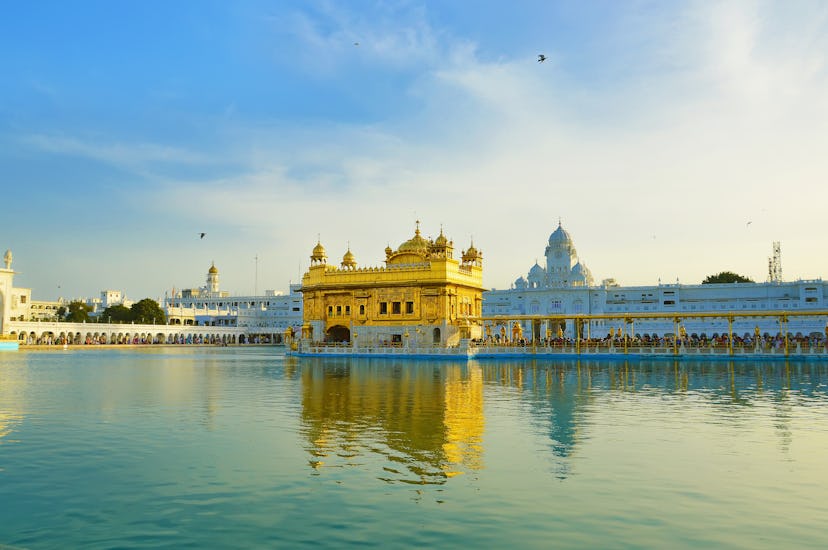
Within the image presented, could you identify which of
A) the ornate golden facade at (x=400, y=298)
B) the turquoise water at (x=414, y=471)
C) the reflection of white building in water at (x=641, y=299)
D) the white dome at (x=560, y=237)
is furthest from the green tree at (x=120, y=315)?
the turquoise water at (x=414, y=471)

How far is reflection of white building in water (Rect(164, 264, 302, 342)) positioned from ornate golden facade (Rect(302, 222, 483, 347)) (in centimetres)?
5591

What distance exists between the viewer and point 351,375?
31.9m

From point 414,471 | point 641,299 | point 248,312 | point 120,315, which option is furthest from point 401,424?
point 248,312

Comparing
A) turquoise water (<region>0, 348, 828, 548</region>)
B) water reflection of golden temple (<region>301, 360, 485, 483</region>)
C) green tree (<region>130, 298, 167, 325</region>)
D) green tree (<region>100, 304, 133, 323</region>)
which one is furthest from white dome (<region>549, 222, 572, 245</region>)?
turquoise water (<region>0, 348, 828, 548</region>)

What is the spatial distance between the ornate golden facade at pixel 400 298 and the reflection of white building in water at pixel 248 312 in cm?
5591

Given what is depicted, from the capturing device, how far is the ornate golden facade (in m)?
53.4

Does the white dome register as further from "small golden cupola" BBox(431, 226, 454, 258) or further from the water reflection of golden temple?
the water reflection of golden temple

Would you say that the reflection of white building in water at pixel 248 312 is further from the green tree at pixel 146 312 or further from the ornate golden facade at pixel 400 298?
the ornate golden facade at pixel 400 298

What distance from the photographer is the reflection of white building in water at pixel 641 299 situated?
273ft

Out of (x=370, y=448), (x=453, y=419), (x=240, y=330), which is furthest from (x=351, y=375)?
(x=240, y=330)

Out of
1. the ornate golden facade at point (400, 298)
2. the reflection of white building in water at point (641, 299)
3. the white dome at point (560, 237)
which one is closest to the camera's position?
the ornate golden facade at point (400, 298)

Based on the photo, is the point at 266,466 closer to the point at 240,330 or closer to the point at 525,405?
the point at 525,405

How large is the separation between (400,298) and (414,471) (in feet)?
145

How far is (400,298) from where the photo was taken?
180 ft
